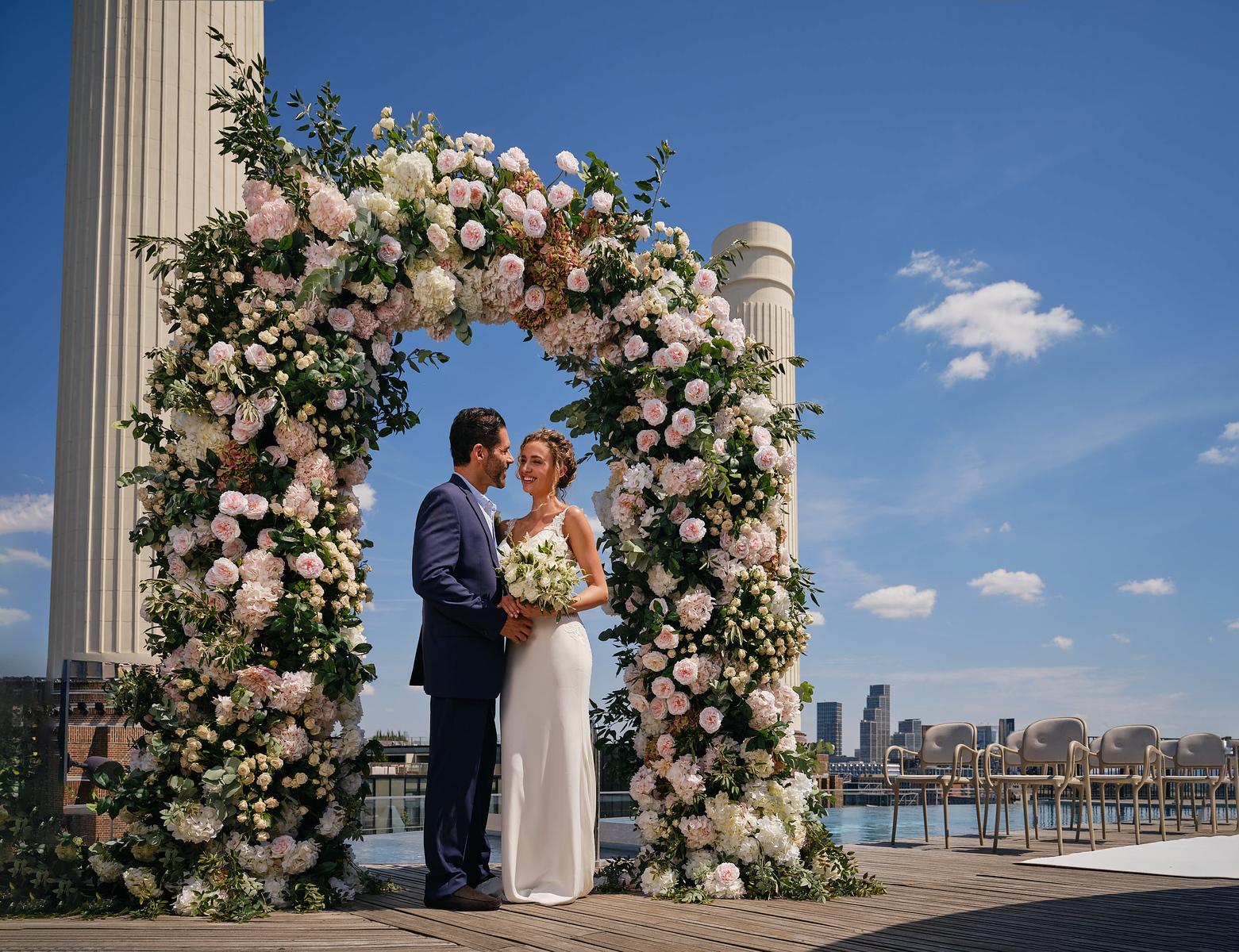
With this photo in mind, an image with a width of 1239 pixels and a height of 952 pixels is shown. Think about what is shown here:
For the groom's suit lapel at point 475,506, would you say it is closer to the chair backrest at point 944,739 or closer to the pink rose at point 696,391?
the pink rose at point 696,391

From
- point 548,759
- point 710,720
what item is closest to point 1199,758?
point 710,720

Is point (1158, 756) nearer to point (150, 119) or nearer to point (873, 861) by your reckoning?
point (873, 861)

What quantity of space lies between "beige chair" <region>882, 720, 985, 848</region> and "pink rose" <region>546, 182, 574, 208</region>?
5.90 m

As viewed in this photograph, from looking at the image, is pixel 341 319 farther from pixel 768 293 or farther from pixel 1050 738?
pixel 768 293

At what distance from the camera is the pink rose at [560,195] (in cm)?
599

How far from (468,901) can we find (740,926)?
1.30 metres

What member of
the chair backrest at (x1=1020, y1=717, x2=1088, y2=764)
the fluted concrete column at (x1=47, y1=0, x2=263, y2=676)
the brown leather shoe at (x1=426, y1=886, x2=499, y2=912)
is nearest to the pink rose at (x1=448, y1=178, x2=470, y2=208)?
the brown leather shoe at (x1=426, y1=886, x2=499, y2=912)

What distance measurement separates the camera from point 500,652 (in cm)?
519

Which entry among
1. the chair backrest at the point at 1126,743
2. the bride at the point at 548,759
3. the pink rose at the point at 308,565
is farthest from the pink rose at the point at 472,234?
the chair backrest at the point at 1126,743

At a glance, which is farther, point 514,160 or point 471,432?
point 514,160

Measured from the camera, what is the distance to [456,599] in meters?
4.99

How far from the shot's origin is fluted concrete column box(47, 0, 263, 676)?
942 centimetres

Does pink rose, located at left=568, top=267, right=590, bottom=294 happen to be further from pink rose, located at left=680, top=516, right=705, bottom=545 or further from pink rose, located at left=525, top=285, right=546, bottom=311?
pink rose, located at left=680, top=516, right=705, bottom=545

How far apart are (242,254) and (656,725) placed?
3418 millimetres
